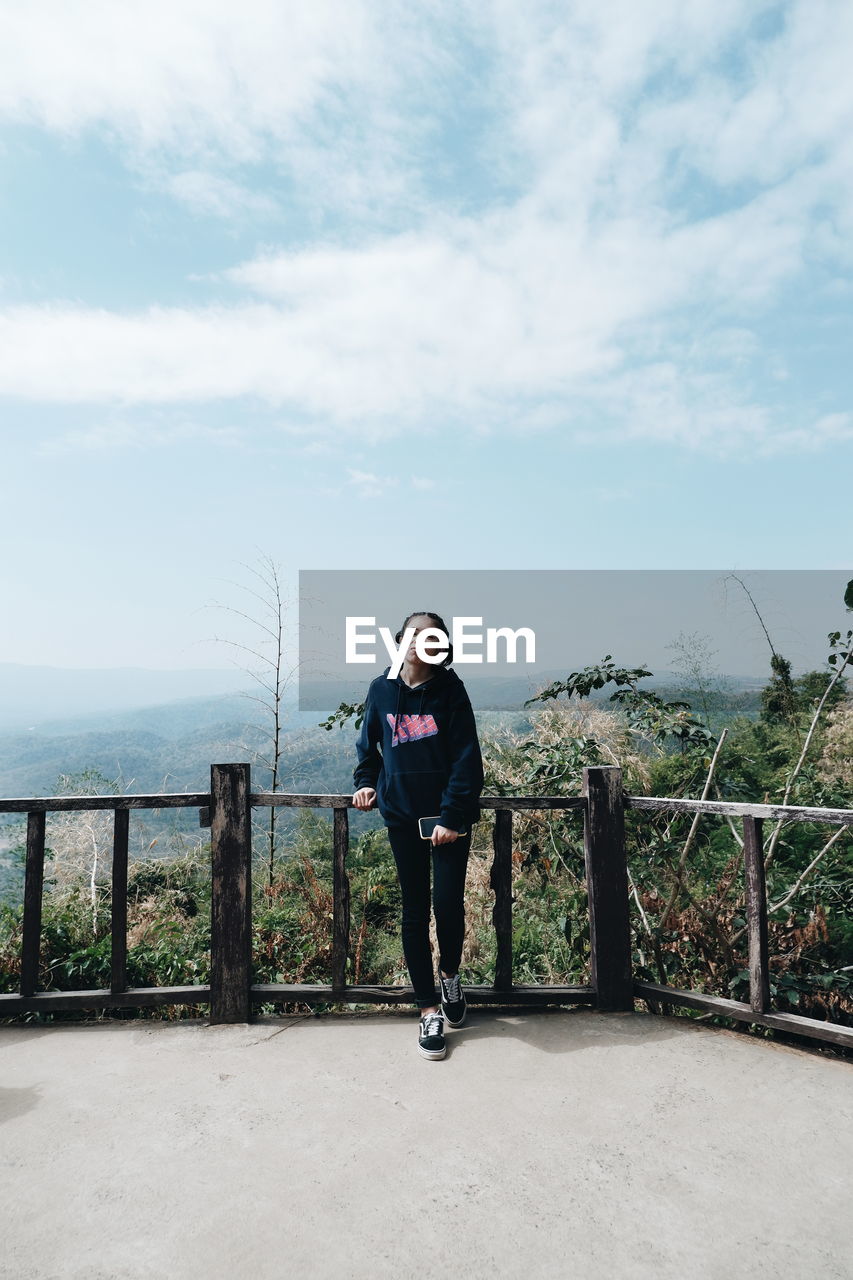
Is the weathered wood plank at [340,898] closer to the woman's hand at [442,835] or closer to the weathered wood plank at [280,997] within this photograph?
the weathered wood plank at [280,997]

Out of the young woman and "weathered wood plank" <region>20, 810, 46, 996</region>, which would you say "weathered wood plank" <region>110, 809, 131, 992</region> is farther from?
the young woman

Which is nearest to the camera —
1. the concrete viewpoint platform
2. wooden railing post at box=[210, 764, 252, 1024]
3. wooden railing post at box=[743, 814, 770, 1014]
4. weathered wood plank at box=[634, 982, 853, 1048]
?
the concrete viewpoint platform

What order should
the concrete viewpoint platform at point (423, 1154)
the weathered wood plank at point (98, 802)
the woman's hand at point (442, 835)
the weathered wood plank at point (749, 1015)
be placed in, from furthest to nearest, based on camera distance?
the weathered wood plank at point (98, 802) < the woman's hand at point (442, 835) < the weathered wood plank at point (749, 1015) < the concrete viewpoint platform at point (423, 1154)

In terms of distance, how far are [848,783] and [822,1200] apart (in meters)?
4.42

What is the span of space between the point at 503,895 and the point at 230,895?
1.10 m

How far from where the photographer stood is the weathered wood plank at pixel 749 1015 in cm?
267

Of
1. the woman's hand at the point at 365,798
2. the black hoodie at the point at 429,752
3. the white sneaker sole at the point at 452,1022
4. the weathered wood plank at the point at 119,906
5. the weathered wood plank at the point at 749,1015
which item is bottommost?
the white sneaker sole at the point at 452,1022

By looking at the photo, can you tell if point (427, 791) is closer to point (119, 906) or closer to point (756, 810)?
point (756, 810)

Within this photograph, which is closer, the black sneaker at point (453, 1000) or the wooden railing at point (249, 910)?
the black sneaker at point (453, 1000)

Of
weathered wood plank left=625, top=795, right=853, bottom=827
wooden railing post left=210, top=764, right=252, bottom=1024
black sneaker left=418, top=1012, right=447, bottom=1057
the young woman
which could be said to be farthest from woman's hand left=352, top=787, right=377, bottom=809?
weathered wood plank left=625, top=795, right=853, bottom=827

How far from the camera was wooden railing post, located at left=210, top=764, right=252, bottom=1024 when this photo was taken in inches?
123

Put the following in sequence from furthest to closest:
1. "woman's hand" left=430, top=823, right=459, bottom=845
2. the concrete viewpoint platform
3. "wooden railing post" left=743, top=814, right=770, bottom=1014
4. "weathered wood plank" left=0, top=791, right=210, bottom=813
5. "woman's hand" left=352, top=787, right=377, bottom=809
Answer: "weathered wood plank" left=0, top=791, right=210, bottom=813 → "woman's hand" left=352, top=787, right=377, bottom=809 → "wooden railing post" left=743, top=814, right=770, bottom=1014 → "woman's hand" left=430, top=823, right=459, bottom=845 → the concrete viewpoint platform

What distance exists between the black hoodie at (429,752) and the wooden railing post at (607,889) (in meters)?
0.60

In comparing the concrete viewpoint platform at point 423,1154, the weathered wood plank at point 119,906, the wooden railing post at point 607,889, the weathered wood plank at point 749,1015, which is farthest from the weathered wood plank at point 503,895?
the weathered wood plank at point 119,906
